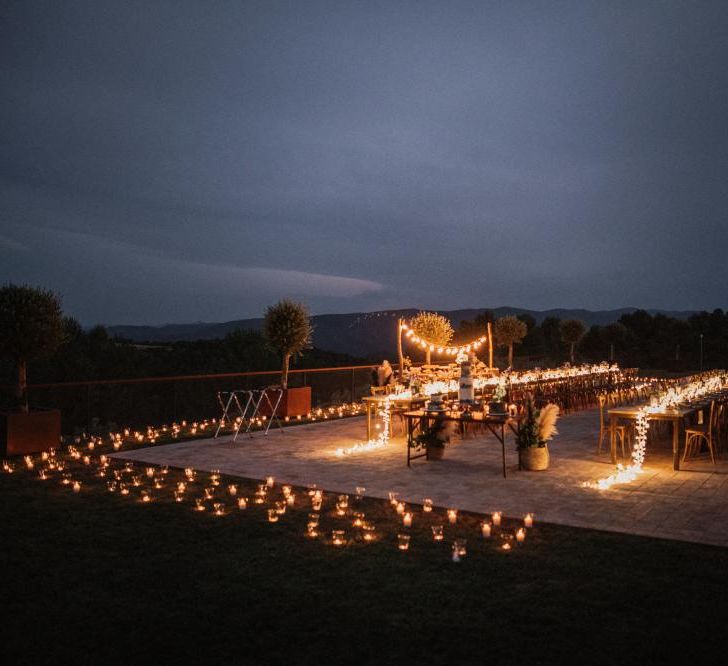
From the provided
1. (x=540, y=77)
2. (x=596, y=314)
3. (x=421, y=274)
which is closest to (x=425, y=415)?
(x=540, y=77)

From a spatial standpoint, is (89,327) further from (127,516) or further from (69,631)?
(69,631)

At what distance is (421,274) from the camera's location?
41594 millimetres

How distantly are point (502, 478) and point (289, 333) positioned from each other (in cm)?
649

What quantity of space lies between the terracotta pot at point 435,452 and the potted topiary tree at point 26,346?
200 inches

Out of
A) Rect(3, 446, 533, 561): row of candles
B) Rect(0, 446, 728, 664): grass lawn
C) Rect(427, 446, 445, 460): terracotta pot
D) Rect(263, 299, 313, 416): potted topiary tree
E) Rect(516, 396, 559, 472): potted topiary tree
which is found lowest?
Rect(0, 446, 728, 664): grass lawn

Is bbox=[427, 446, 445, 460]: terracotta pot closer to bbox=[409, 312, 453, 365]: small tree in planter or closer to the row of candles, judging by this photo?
the row of candles

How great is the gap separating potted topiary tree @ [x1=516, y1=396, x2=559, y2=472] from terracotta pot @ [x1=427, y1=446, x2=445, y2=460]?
1.06 metres

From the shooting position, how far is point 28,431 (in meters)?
8.48

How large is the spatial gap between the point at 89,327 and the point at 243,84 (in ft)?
40.6

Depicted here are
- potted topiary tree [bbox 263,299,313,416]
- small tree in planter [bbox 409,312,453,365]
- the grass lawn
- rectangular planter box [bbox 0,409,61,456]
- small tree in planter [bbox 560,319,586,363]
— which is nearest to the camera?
the grass lawn

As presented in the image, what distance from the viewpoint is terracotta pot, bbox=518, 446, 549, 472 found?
722 cm

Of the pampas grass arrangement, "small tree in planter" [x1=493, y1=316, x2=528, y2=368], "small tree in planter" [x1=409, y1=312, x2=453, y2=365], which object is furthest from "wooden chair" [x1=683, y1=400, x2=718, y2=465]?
"small tree in planter" [x1=493, y1=316, x2=528, y2=368]

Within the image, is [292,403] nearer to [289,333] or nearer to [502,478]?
[289,333]

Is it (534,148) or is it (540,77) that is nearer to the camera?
(540,77)
